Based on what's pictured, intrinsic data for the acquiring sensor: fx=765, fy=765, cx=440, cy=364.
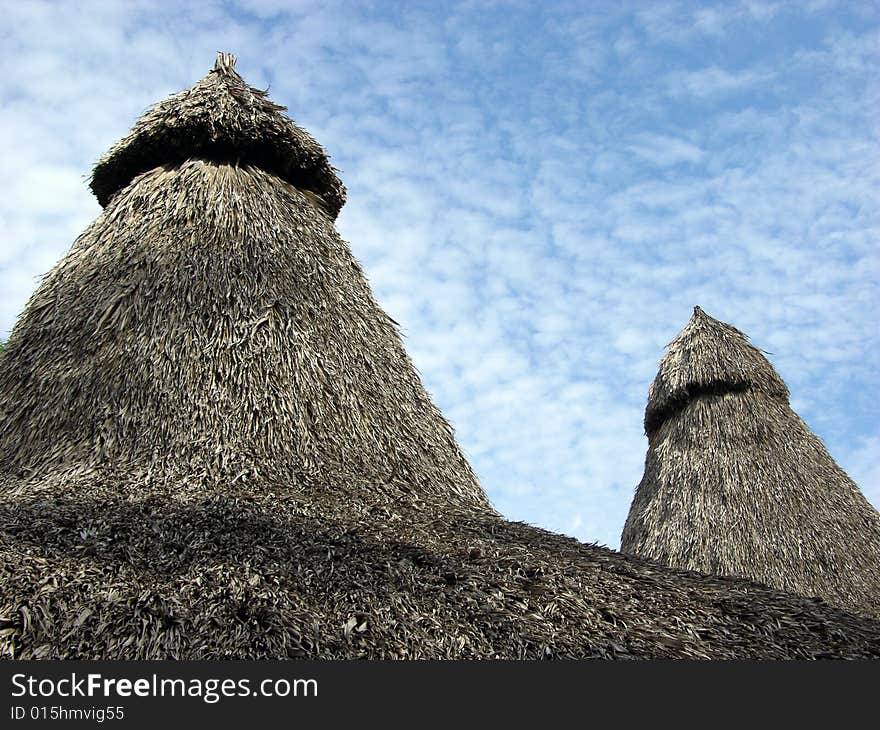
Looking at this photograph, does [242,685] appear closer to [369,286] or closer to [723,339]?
[369,286]

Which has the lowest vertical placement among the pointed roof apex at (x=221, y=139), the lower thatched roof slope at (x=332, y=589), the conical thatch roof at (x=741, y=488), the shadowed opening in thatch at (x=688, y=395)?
the lower thatched roof slope at (x=332, y=589)

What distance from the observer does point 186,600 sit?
3.87m

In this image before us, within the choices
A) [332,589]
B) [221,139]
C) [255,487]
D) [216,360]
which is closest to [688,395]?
[221,139]

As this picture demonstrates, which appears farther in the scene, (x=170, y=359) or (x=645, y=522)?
(x=645, y=522)

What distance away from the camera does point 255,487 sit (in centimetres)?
545

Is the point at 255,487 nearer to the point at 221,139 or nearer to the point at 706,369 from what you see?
the point at 221,139

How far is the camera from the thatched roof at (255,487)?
155 inches

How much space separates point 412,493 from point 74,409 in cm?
282

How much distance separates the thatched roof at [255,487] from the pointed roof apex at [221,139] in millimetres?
67

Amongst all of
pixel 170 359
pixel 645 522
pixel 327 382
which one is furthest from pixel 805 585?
pixel 170 359

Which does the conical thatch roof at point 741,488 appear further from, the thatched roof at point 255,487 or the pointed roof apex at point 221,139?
the pointed roof apex at point 221,139

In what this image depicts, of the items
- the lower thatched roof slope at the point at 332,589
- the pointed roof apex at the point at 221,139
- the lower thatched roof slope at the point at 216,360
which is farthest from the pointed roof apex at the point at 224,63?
the lower thatched roof slope at the point at 332,589

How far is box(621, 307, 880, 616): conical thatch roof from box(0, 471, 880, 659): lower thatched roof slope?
5.71 m

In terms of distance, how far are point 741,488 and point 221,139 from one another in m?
9.50
